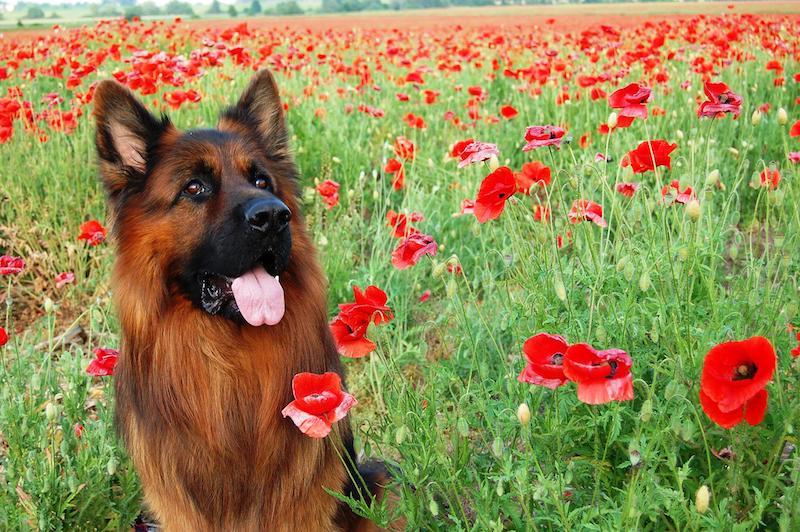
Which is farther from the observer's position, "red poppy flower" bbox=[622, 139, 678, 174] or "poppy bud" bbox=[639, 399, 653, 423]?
"red poppy flower" bbox=[622, 139, 678, 174]

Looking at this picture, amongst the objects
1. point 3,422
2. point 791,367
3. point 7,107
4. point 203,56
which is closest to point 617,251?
point 791,367

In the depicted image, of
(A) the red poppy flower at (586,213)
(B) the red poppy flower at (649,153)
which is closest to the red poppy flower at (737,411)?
(A) the red poppy flower at (586,213)

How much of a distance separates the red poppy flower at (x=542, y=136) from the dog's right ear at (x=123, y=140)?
4.32 ft

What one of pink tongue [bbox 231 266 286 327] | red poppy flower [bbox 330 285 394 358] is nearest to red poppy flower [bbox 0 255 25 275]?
pink tongue [bbox 231 266 286 327]

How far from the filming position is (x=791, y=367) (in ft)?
6.51

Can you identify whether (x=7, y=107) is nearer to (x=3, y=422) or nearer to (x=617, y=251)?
(x=3, y=422)

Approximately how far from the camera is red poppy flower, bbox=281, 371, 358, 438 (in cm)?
154

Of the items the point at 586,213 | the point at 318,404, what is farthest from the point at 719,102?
the point at 318,404

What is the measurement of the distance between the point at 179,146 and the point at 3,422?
3.88 feet

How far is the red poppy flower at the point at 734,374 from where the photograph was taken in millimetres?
1228

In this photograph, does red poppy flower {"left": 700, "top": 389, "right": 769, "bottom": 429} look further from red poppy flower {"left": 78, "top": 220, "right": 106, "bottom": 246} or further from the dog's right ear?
red poppy flower {"left": 78, "top": 220, "right": 106, "bottom": 246}

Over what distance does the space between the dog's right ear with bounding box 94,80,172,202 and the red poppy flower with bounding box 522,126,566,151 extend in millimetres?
1317

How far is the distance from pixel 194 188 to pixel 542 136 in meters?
1.18

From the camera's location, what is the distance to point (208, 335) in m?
2.31
